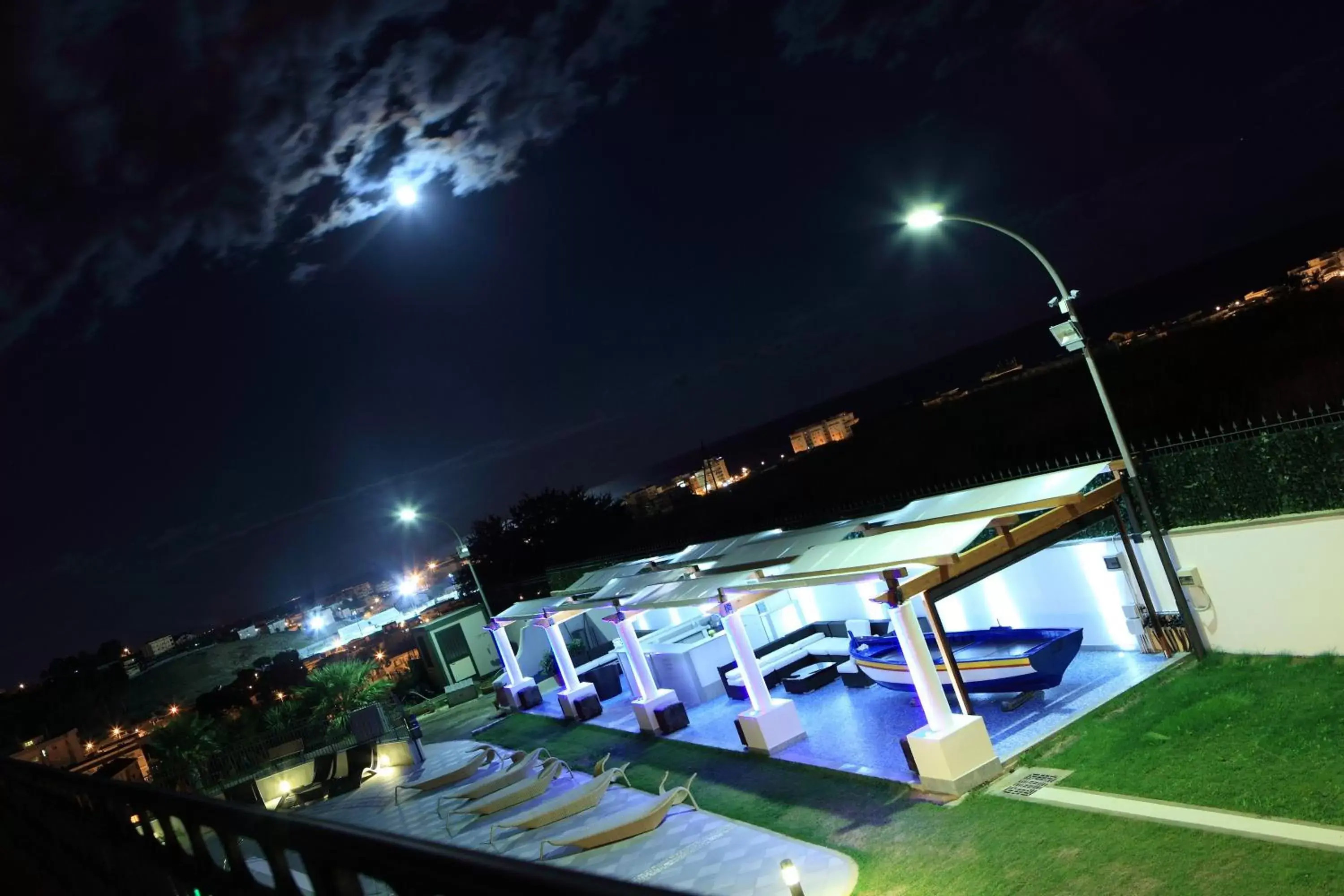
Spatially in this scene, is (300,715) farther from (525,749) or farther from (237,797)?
(525,749)

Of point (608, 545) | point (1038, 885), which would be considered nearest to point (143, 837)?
point (1038, 885)

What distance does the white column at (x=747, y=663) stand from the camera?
1479 centimetres

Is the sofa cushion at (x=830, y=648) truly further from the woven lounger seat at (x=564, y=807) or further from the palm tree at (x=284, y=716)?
the palm tree at (x=284, y=716)

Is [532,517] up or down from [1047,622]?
up

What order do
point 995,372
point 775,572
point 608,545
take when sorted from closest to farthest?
1. point 775,572
2. point 608,545
3. point 995,372

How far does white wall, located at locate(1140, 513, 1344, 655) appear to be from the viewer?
1112 centimetres

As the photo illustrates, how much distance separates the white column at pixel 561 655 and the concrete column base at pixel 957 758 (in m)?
12.2

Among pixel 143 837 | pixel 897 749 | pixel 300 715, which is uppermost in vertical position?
pixel 143 837

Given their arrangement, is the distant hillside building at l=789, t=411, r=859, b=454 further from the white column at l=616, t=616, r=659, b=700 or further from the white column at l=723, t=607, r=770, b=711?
the white column at l=723, t=607, r=770, b=711

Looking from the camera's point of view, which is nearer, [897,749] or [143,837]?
[143,837]

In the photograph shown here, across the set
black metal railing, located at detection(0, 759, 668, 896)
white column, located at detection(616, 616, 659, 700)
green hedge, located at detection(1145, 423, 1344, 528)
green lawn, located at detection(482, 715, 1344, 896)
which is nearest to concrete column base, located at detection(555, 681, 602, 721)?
white column, located at detection(616, 616, 659, 700)

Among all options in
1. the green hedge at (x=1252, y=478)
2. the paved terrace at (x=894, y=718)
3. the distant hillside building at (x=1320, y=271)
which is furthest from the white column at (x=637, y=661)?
the distant hillside building at (x=1320, y=271)

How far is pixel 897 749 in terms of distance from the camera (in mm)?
12961

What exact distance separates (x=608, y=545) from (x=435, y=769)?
2342 cm
